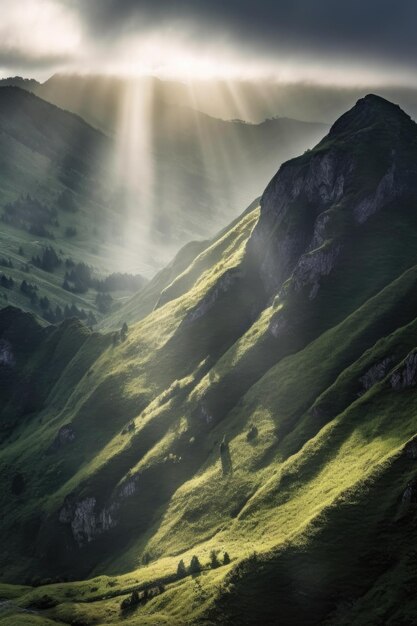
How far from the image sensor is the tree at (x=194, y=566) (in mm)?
126613

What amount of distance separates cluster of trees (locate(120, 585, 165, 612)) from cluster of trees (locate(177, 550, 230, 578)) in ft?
16.0

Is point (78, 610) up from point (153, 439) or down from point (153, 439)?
down

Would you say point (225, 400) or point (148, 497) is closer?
point (148, 497)

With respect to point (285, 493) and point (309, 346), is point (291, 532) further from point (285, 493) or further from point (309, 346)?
point (309, 346)

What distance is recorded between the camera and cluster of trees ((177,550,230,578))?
125 m

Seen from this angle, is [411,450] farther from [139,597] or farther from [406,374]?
[139,597]

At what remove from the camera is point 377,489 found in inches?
4437

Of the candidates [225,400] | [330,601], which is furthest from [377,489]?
[225,400]

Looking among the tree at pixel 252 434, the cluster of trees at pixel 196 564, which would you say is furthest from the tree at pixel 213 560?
the tree at pixel 252 434

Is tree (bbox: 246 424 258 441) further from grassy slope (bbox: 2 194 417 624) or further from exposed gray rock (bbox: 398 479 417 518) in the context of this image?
exposed gray rock (bbox: 398 479 417 518)

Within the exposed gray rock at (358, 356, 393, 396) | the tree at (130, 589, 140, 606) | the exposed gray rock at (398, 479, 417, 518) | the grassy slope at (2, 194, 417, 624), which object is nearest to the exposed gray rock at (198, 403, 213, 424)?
the grassy slope at (2, 194, 417, 624)

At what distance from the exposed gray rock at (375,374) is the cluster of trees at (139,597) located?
62.2 m

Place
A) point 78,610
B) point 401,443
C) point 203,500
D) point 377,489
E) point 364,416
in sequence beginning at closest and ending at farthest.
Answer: point 377,489
point 401,443
point 78,610
point 364,416
point 203,500

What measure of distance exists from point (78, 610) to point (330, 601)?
178ft
